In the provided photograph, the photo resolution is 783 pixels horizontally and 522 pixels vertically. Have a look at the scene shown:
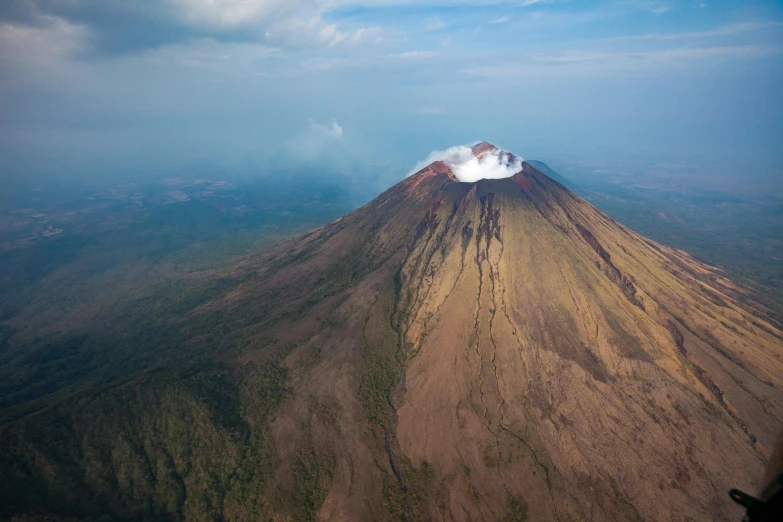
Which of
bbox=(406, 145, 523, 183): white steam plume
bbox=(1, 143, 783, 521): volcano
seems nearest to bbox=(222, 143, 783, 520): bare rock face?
bbox=(1, 143, 783, 521): volcano

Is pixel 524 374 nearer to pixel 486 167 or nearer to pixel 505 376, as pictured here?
pixel 505 376

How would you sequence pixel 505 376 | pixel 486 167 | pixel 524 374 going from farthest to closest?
pixel 486 167 → pixel 505 376 → pixel 524 374

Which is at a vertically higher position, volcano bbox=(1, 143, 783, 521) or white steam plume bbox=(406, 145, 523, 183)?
white steam plume bbox=(406, 145, 523, 183)

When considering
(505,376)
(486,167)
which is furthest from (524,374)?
(486,167)

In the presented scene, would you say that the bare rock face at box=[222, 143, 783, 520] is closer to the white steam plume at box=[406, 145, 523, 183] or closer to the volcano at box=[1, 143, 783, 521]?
the volcano at box=[1, 143, 783, 521]

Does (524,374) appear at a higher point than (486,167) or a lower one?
lower

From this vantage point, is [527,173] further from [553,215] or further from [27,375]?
[27,375]

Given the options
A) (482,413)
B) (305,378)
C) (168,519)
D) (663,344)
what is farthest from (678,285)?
(168,519)
